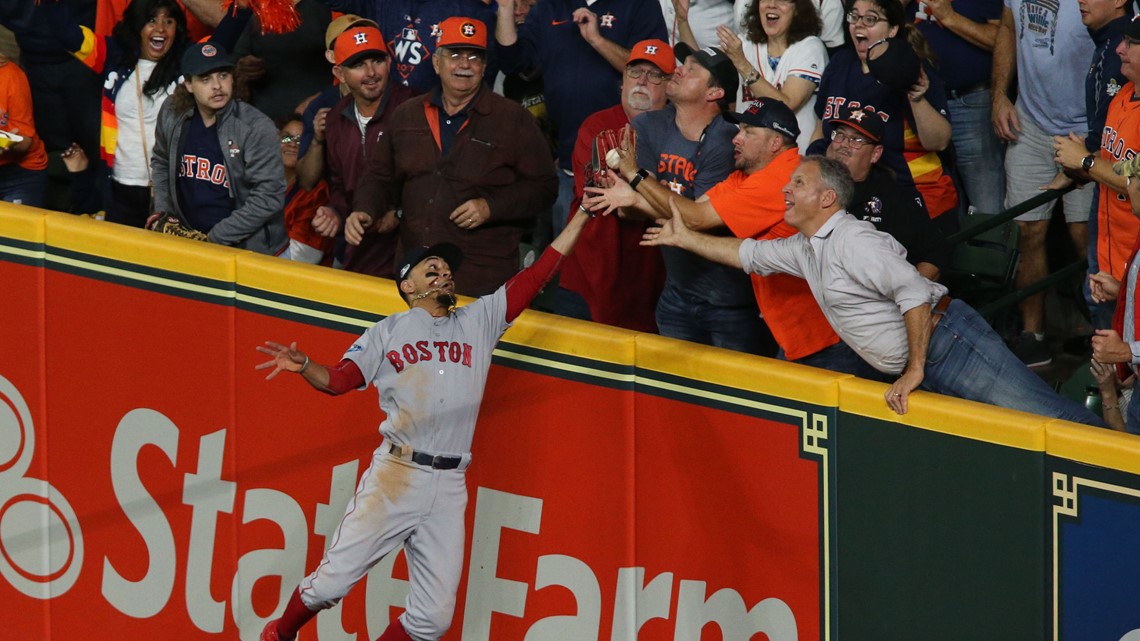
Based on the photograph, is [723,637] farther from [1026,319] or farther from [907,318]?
[1026,319]

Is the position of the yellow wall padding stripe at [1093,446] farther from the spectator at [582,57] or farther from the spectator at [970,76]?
the spectator at [582,57]

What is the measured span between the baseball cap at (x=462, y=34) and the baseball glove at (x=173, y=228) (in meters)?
1.66

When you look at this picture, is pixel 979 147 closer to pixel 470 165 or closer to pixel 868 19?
pixel 868 19

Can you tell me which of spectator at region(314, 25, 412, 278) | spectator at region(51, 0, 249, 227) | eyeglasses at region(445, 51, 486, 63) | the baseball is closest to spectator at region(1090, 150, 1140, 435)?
the baseball

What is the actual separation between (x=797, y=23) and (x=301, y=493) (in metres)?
3.69

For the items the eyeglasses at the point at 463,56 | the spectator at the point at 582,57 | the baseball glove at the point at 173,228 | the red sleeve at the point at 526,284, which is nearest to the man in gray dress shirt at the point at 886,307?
the red sleeve at the point at 526,284

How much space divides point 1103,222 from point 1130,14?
121 cm

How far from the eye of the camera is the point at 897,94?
30.1 ft

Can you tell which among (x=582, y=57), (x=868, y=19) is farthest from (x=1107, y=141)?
(x=582, y=57)

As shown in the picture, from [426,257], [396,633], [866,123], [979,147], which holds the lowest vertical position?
[396,633]

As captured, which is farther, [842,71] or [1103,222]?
[842,71]

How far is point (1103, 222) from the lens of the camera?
Answer: 850 centimetres

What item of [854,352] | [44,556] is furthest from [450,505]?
[44,556]

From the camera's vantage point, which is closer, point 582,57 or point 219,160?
point 219,160
